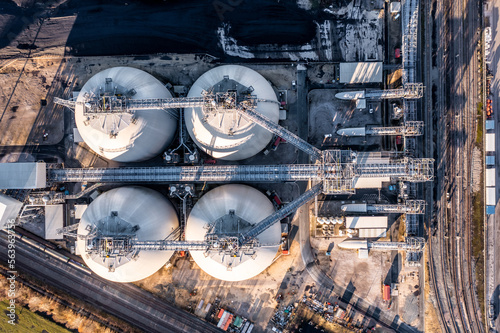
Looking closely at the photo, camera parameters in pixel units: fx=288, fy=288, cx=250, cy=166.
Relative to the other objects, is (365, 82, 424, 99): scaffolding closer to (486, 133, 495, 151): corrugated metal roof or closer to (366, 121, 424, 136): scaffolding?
(366, 121, 424, 136): scaffolding

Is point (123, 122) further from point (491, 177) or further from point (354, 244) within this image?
point (491, 177)

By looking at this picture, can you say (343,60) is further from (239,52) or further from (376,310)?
(376,310)

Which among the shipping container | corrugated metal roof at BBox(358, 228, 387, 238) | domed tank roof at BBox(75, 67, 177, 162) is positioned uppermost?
domed tank roof at BBox(75, 67, 177, 162)

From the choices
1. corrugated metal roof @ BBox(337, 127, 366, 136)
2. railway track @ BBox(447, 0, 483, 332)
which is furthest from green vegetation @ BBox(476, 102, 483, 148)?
corrugated metal roof @ BBox(337, 127, 366, 136)

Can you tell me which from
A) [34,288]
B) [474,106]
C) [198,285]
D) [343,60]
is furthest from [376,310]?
[34,288]

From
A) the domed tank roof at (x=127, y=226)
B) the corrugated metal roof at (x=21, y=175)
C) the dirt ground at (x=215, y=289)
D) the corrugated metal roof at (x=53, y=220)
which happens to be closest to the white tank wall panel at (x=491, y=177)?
the dirt ground at (x=215, y=289)

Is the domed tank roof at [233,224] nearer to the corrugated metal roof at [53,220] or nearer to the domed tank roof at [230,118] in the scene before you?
the domed tank roof at [230,118]
